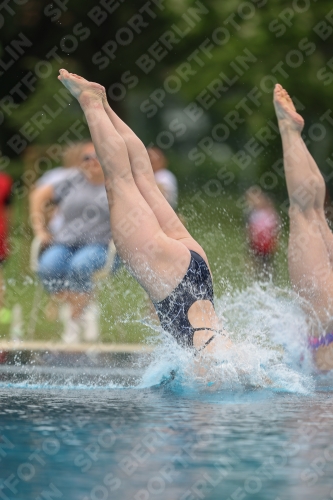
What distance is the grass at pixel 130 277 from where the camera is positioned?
858 centimetres


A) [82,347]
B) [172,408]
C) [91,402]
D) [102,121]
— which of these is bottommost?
[82,347]

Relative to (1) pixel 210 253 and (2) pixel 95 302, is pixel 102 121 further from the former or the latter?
(1) pixel 210 253

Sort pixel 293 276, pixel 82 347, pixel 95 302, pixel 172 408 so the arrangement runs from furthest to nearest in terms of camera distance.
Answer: pixel 95 302 < pixel 82 347 < pixel 293 276 < pixel 172 408

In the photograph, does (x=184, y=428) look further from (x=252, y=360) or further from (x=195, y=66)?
(x=195, y=66)

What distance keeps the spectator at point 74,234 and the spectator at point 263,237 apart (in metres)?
2.85

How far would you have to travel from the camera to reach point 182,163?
1266 cm

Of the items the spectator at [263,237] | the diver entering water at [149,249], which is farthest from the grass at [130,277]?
the diver entering water at [149,249]

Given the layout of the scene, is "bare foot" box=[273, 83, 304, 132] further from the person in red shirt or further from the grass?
the person in red shirt

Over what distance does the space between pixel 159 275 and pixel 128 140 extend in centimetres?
68

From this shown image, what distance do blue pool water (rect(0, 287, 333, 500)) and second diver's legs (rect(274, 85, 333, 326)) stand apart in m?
0.15

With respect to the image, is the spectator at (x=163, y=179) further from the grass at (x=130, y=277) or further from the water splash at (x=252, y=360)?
the water splash at (x=252, y=360)

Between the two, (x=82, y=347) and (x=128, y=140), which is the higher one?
(x=128, y=140)

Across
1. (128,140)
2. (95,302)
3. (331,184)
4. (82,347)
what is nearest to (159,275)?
(128,140)

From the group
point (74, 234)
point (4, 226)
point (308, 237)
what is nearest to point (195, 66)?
point (4, 226)
